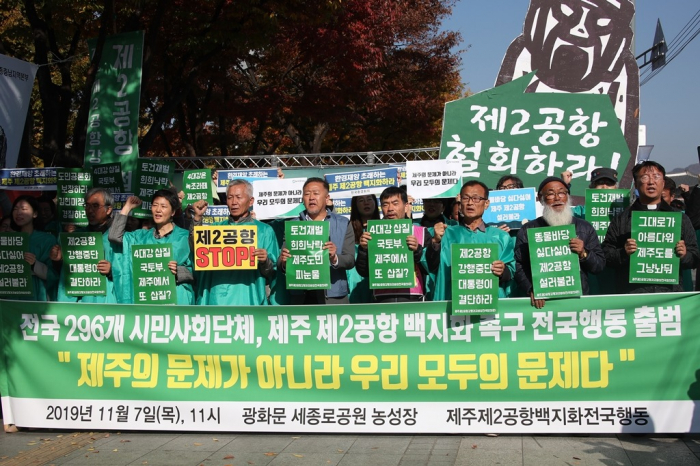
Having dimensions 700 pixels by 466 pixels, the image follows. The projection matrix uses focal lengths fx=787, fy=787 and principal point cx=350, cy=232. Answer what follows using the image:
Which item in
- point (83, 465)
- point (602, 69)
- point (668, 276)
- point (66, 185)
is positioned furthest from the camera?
point (602, 69)

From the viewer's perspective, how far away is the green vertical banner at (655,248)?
5672 millimetres

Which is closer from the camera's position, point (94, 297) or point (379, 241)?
point (379, 241)

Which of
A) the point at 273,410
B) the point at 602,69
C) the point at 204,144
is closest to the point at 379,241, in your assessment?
the point at 273,410

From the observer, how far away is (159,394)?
19.6 ft

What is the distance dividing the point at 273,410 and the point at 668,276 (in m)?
3.05

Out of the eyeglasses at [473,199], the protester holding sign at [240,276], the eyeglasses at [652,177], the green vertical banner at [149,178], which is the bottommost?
the protester holding sign at [240,276]

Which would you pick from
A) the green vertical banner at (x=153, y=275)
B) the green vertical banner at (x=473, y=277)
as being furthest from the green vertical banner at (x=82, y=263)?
the green vertical banner at (x=473, y=277)

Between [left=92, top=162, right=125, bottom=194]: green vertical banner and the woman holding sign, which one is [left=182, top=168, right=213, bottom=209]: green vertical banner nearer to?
[left=92, top=162, right=125, bottom=194]: green vertical banner

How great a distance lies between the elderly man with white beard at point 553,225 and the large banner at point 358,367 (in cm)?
22

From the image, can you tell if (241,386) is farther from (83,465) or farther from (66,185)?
(66,185)

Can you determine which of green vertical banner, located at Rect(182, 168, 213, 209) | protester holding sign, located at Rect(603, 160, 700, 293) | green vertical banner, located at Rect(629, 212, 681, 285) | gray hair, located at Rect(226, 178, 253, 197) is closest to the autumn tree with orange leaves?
green vertical banner, located at Rect(182, 168, 213, 209)

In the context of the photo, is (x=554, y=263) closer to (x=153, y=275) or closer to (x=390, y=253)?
(x=390, y=253)

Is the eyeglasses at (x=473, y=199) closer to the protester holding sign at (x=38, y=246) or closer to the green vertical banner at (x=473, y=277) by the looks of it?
the green vertical banner at (x=473, y=277)

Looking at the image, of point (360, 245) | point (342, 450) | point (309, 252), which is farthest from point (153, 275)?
point (342, 450)
